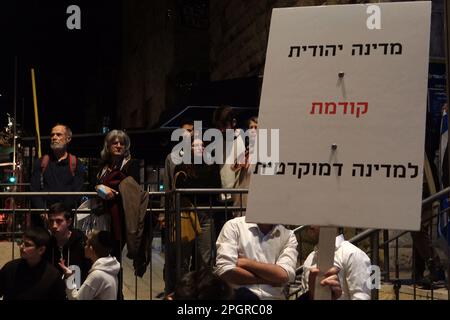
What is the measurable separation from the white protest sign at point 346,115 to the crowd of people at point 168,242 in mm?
445

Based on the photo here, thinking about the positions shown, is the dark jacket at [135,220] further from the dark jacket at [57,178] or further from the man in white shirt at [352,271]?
the man in white shirt at [352,271]

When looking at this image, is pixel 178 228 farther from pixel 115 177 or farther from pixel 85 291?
pixel 85 291

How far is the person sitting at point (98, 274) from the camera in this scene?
5.38m

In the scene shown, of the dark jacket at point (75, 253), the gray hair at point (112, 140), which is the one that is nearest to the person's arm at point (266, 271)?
the dark jacket at point (75, 253)

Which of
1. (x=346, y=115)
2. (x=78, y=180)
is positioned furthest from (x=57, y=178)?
Result: (x=346, y=115)

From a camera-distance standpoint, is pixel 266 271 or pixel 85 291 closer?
pixel 266 271

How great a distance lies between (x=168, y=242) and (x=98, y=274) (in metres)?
1.13

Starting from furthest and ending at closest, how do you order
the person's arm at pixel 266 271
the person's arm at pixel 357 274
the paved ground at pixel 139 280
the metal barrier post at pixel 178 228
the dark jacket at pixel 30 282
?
the paved ground at pixel 139 280, the metal barrier post at pixel 178 228, the person's arm at pixel 266 271, the dark jacket at pixel 30 282, the person's arm at pixel 357 274

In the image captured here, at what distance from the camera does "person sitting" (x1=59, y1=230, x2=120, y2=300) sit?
5375 mm

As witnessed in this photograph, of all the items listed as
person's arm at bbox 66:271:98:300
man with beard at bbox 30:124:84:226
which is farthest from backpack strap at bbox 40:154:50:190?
person's arm at bbox 66:271:98:300

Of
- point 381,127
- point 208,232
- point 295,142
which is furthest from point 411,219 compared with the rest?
point 208,232

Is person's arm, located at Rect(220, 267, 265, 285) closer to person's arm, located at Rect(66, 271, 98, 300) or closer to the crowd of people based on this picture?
the crowd of people

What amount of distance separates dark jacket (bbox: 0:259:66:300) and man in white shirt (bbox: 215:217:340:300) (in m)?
1.20

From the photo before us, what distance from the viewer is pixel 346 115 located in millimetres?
3303
